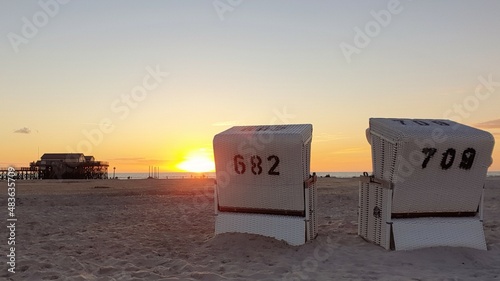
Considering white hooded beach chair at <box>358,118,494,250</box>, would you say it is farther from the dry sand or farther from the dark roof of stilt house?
the dark roof of stilt house

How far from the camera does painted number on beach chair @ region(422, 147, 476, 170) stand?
30.3 ft

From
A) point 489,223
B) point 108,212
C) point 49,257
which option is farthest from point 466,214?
point 108,212

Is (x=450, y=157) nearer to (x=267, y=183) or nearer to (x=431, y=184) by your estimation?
(x=431, y=184)

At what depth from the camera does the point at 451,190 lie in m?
9.50

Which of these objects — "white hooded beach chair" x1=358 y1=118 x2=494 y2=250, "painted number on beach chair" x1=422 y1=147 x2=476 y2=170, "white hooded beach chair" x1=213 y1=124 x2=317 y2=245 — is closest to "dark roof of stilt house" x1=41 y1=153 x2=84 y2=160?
"white hooded beach chair" x1=213 y1=124 x2=317 y2=245

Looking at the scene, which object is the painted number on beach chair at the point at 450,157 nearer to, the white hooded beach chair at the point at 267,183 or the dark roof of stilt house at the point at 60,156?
the white hooded beach chair at the point at 267,183

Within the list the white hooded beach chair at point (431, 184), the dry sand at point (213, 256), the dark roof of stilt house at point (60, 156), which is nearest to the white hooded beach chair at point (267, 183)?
the dry sand at point (213, 256)

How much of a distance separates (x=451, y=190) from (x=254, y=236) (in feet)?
13.4

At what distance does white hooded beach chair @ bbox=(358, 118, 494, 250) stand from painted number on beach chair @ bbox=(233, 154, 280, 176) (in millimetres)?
2202

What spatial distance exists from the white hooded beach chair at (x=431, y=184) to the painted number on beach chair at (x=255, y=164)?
2.20m

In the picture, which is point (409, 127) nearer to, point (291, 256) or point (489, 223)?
point (291, 256)

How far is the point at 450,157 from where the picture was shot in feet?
30.5

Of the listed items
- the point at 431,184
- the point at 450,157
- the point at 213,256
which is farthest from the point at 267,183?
the point at 450,157

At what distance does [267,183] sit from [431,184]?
3.27 metres
